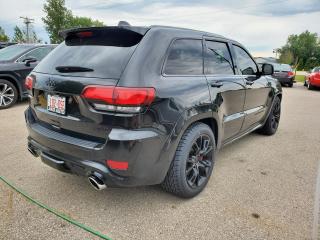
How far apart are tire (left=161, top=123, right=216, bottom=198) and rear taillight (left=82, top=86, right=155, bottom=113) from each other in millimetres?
678

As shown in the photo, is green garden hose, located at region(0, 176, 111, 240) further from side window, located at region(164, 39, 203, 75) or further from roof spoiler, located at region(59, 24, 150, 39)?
roof spoiler, located at region(59, 24, 150, 39)

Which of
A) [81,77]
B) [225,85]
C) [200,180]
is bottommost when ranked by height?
[200,180]

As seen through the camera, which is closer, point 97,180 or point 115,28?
point 97,180

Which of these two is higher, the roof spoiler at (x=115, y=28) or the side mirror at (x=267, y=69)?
the roof spoiler at (x=115, y=28)

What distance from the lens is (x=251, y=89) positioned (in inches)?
155

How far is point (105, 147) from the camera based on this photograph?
2174 millimetres

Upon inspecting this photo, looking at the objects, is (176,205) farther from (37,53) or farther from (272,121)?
(37,53)

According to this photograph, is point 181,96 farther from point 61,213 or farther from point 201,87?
point 61,213

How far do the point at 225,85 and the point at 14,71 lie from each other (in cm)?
556

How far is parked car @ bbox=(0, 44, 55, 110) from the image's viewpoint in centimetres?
664

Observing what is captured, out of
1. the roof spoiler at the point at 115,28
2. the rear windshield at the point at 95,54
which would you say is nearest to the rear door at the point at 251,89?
the roof spoiler at the point at 115,28

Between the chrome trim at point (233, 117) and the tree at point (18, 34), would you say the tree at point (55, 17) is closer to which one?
the tree at point (18, 34)

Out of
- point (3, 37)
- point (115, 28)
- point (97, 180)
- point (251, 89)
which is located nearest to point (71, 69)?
point (115, 28)

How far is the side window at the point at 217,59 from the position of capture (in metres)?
3.08
